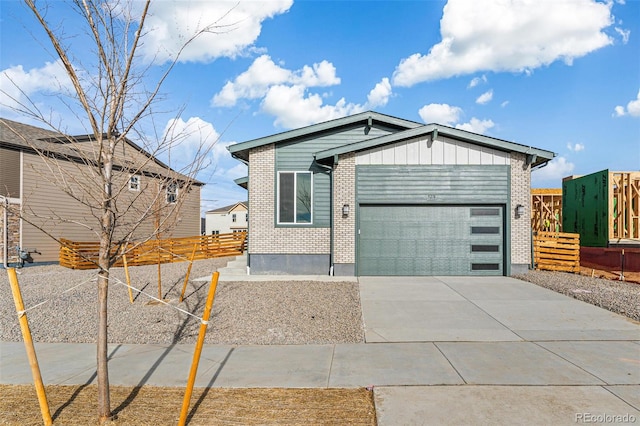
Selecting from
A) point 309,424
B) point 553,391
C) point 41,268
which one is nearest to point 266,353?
point 309,424

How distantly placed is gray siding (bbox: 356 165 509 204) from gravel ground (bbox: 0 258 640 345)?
2.98 metres

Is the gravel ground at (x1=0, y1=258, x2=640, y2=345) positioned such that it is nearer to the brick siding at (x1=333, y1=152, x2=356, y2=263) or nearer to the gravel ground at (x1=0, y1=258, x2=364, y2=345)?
the gravel ground at (x1=0, y1=258, x2=364, y2=345)

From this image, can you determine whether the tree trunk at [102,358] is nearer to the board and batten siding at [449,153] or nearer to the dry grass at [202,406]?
the dry grass at [202,406]

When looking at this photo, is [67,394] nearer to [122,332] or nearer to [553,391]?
[122,332]


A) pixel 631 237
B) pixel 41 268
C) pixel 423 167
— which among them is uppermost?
pixel 423 167

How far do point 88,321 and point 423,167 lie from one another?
10081 mm

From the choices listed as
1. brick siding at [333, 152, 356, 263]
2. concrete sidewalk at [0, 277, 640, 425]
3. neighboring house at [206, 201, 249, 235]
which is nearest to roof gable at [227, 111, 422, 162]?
brick siding at [333, 152, 356, 263]

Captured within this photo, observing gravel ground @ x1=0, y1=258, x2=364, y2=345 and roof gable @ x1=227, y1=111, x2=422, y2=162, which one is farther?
roof gable @ x1=227, y1=111, x2=422, y2=162

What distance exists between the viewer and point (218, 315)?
25.3 feet

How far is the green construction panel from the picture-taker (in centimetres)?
1653

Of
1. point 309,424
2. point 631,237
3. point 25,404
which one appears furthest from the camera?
point 631,237

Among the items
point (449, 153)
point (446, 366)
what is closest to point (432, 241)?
point (449, 153)

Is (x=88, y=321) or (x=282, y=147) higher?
(x=282, y=147)

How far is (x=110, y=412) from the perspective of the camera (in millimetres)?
3801
